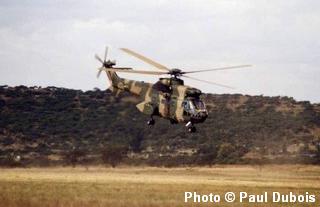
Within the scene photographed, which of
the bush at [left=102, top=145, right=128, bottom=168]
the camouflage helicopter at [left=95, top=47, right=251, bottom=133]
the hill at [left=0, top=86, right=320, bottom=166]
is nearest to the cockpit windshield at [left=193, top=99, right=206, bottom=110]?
the camouflage helicopter at [left=95, top=47, right=251, bottom=133]

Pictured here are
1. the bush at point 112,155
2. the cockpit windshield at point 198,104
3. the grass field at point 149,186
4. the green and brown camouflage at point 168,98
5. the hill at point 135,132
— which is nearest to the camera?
the grass field at point 149,186

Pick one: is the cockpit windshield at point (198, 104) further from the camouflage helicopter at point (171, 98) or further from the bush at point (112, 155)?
the bush at point (112, 155)

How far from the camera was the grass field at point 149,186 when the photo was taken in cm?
3684

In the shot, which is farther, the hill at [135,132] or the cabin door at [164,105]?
the hill at [135,132]

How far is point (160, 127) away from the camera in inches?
3720

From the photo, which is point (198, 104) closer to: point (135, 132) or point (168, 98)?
point (168, 98)

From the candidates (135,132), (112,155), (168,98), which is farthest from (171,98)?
(135,132)

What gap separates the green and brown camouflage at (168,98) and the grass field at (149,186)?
189 inches

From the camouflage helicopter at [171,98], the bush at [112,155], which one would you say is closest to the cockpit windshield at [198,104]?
the camouflage helicopter at [171,98]

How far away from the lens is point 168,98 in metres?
47.4

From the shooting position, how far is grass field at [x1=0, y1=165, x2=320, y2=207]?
36844 millimetres

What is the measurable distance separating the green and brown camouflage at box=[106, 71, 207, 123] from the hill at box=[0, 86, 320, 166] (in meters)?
24.9

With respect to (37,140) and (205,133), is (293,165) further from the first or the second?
(37,140)

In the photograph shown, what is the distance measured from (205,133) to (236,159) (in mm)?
17039
